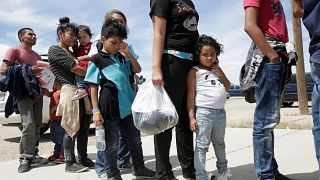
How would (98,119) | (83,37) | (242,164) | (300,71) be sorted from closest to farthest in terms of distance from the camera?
(98,119), (242,164), (83,37), (300,71)

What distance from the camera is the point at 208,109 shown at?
3.29 m

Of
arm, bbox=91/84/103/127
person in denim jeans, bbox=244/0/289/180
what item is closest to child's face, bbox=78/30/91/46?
arm, bbox=91/84/103/127

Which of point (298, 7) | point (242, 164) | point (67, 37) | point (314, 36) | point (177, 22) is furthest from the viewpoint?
point (67, 37)

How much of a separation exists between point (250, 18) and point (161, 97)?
946 millimetres

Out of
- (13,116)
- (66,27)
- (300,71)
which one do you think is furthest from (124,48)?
(300,71)

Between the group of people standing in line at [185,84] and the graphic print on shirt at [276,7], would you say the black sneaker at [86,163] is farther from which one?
the graphic print on shirt at [276,7]

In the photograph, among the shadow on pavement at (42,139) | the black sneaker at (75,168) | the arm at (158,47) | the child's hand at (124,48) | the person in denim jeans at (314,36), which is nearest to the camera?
the person in denim jeans at (314,36)

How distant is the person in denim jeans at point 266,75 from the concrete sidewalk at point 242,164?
659 millimetres

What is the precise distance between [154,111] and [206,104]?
482mm

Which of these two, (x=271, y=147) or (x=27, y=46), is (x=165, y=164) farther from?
(x=27, y=46)

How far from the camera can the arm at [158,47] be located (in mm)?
3212

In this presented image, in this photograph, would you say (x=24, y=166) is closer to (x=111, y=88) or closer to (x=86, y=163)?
(x=86, y=163)

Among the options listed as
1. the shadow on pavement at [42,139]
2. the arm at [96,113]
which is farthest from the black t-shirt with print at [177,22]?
the shadow on pavement at [42,139]

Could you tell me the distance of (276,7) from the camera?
122 inches
